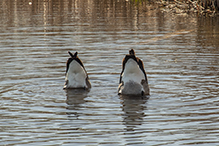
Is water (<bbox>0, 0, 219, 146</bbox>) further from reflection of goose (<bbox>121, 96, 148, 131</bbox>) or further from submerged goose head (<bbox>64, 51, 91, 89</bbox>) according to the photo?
submerged goose head (<bbox>64, 51, 91, 89</bbox>)

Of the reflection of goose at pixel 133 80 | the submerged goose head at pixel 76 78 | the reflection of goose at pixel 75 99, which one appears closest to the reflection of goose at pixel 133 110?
the reflection of goose at pixel 133 80

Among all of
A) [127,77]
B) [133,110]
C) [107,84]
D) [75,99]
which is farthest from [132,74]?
[107,84]

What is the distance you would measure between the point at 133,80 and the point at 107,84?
4.98 feet

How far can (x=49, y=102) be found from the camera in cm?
1052

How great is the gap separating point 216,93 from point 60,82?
4.10 m

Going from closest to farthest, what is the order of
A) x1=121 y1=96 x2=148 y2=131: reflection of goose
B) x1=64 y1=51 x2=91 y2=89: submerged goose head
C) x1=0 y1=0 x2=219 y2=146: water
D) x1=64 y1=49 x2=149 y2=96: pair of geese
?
x1=0 y1=0 x2=219 y2=146: water < x1=121 y1=96 x2=148 y2=131: reflection of goose < x1=64 y1=49 x2=149 y2=96: pair of geese < x1=64 y1=51 x2=91 y2=89: submerged goose head

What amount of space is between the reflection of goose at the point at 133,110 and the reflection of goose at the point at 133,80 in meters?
0.17

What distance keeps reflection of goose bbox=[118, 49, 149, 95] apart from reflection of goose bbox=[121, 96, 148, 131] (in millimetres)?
168

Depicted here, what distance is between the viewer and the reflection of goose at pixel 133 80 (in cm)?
1083

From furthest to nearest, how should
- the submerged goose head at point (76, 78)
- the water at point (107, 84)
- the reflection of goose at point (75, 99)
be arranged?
the submerged goose head at point (76, 78), the reflection of goose at point (75, 99), the water at point (107, 84)

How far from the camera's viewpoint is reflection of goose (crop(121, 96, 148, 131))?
8.90 m

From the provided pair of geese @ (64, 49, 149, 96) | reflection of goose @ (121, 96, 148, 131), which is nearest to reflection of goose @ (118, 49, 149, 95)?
pair of geese @ (64, 49, 149, 96)

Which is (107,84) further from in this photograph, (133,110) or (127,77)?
(133,110)

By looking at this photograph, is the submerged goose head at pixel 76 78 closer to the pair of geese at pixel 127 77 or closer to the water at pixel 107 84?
the pair of geese at pixel 127 77
